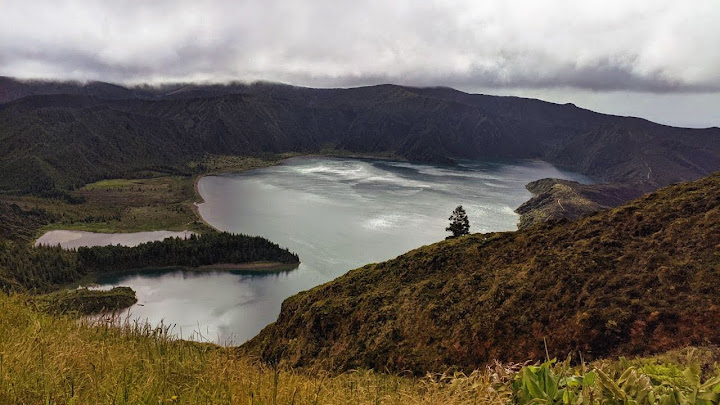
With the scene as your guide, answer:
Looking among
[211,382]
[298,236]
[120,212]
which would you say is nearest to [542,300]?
[211,382]

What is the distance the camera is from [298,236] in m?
123

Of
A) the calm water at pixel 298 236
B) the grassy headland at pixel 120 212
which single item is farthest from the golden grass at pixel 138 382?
the grassy headland at pixel 120 212

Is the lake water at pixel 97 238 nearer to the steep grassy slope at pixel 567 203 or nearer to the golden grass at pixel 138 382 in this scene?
the steep grassy slope at pixel 567 203

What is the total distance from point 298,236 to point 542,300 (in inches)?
4200

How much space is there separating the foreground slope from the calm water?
55.1ft

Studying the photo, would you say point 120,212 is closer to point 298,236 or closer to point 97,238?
point 97,238

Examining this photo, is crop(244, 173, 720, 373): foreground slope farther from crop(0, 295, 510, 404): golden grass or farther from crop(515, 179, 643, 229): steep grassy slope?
crop(515, 179, 643, 229): steep grassy slope

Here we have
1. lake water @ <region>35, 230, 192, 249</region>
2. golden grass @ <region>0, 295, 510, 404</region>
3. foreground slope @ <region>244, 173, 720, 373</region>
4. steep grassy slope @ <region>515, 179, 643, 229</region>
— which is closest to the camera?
golden grass @ <region>0, 295, 510, 404</region>

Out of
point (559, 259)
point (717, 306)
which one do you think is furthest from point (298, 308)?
point (717, 306)

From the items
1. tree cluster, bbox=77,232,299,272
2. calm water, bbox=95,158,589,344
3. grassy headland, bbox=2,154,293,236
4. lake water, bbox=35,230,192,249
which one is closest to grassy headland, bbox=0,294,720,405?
calm water, bbox=95,158,589,344

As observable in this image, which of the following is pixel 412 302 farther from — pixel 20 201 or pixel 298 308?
pixel 20 201

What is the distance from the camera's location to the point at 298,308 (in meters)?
31.1

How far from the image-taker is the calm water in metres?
78.1

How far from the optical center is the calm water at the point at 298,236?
256 feet
